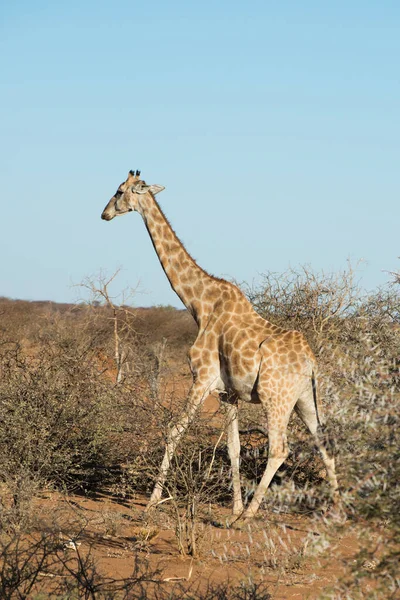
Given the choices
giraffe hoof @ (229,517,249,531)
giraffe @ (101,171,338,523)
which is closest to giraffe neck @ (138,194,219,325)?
giraffe @ (101,171,338,523)

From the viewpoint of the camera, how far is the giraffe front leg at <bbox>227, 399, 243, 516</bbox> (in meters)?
8.31

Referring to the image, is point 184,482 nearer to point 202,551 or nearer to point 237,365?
point 202,551

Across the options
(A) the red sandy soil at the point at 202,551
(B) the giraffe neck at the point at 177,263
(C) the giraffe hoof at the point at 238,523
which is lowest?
(A) the red sandy soil at the point at 202,551

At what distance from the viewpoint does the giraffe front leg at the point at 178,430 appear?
7.63 meters

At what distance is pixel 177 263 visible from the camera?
9609mm

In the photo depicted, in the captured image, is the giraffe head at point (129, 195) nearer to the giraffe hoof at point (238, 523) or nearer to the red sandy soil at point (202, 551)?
the red sandy soil at point (202, 551)

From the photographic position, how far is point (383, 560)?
378 centimetres

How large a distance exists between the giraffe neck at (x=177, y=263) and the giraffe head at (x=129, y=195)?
8cm

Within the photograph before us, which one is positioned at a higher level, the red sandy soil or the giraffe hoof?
the giraffe hoof

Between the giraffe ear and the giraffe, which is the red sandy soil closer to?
the giraffe

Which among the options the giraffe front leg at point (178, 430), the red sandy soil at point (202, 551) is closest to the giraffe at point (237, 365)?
the giraffe front leg at point (178, 430)

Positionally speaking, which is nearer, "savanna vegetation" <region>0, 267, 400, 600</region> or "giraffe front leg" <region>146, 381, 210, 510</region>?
"savanna vegetation" <region>0, 267, 400, 600</region>

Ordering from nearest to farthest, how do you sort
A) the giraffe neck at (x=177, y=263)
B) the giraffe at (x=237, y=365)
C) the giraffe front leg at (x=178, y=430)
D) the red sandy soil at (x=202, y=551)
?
1. the red sandy soil at (x=202, y=551)
2. the giraffe front leg at (x=178, y=430)
3. the giraffe at (x=237, y=365)
4. the giraffe neck at (x=177, y=263)

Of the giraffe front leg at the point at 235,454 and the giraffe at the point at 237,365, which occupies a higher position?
the giraffe at the point at 237,365
